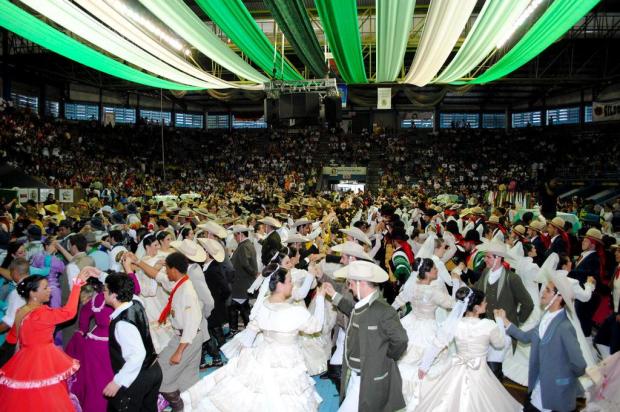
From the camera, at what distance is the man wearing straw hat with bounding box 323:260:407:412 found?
3.34 metres

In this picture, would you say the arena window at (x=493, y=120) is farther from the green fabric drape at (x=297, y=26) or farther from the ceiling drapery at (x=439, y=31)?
the green fabric drape at (x=297, y=26)

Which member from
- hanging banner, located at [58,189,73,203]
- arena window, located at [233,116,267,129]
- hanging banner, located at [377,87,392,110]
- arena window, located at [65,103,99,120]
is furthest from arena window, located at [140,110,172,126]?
hanging banner, located at [377,87,392,110]

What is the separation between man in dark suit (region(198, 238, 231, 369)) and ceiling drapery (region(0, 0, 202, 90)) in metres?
3.38

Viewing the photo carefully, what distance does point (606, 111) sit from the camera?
866 inches

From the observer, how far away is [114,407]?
3.27 metres

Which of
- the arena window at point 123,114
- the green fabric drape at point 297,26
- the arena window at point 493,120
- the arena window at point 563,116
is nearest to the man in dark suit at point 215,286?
the green fabric drape at point 297,26

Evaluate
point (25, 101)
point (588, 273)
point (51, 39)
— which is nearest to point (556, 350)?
point (588, 273)

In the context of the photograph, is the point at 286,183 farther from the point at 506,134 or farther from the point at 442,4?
the point at 442,4

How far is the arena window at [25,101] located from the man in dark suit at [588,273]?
23.4 m

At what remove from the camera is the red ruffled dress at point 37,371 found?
3137mm

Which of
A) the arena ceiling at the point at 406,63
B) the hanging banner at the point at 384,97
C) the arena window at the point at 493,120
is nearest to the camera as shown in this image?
the arena ceiling at the point at 406,63

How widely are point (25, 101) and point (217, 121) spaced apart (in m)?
12.5

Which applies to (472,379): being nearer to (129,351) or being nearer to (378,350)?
(378,350)

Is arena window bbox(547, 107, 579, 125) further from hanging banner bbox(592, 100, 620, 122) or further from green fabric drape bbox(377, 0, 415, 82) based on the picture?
green fabric drape bbox(377, 0, 415, 82)
